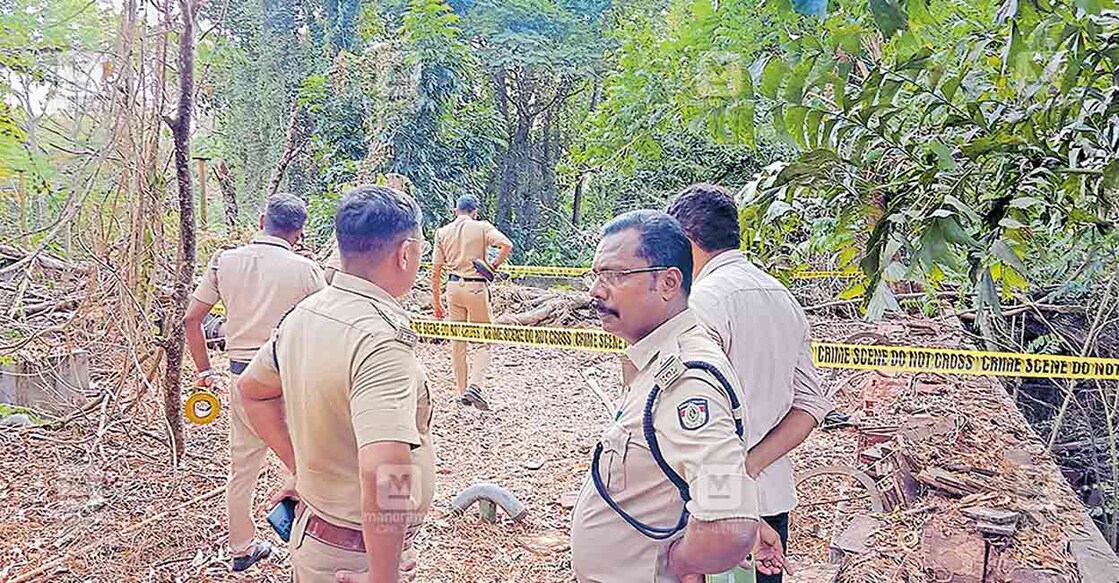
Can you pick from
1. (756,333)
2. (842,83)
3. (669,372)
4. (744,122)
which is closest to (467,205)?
(756,333)

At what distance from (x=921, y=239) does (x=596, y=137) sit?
44.8 ft

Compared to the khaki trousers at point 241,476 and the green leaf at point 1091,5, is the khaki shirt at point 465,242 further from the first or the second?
the green leaf at point 1091,5

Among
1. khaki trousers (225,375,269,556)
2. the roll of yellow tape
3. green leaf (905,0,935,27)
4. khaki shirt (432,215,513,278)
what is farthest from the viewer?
khaki shirt (432,215,513,278)

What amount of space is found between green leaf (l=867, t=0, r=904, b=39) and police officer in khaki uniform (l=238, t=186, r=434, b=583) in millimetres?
1263

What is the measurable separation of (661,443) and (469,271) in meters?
5.10

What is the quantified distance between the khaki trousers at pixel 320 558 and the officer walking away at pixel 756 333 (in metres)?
1.05

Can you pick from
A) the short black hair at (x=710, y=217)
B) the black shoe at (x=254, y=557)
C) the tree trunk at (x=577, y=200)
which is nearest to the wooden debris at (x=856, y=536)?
the short black hair at (x=710, y=217)

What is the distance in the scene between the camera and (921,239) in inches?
66.2

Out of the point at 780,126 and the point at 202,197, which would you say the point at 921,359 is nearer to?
the point at 780,126

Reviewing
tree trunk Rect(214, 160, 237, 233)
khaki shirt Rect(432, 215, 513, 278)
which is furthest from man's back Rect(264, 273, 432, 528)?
tree trunk Rect(214, 160, 237, 233)

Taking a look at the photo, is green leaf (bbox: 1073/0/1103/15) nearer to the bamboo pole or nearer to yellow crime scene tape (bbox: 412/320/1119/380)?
yellow crime scene tape (bbox: 412/320/1119/380)

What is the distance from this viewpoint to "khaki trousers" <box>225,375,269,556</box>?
379cm

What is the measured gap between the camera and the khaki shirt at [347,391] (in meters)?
2.00

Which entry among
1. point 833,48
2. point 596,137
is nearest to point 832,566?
point 833,48
